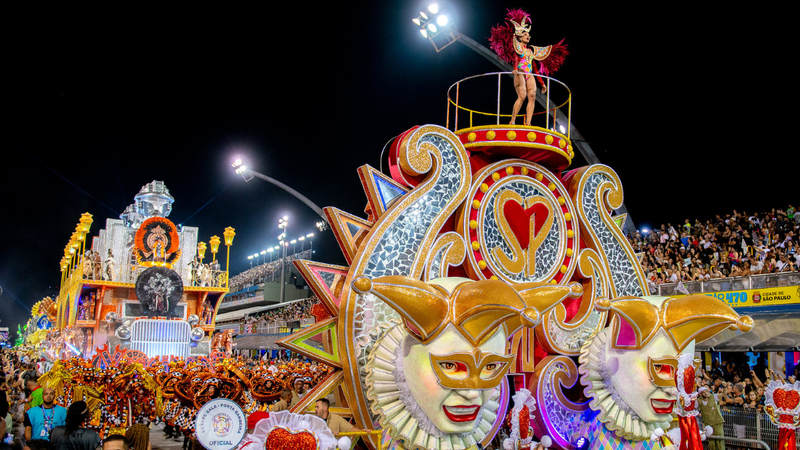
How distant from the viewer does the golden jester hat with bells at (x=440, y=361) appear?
416 cm

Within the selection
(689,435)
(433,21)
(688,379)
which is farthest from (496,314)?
(433,21)

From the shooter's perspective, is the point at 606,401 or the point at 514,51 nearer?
the point at 606,401

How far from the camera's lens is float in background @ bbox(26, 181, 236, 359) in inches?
803

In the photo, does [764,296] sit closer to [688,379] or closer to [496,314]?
[688,379]

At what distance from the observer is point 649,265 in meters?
16.6

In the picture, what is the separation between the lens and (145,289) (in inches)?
818

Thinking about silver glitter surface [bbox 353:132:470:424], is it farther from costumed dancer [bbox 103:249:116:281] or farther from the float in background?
costumed dancer [bbox 103:249:116:281]

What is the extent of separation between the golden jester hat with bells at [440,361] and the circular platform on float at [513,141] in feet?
7.63

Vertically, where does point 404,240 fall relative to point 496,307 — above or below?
above

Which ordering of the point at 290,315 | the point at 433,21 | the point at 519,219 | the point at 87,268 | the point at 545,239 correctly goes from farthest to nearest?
the point at 290,315
the point at 87,268
the point at 433,21
the point at 545,239
the point at 519,219

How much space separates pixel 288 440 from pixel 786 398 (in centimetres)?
476

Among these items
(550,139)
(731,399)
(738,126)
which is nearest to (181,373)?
(550,139)

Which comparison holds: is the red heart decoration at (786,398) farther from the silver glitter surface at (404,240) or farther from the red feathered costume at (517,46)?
the red feathered costume at (517,46)

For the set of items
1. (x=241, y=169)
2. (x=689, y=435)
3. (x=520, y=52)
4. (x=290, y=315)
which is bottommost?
(x=689, y=435)
